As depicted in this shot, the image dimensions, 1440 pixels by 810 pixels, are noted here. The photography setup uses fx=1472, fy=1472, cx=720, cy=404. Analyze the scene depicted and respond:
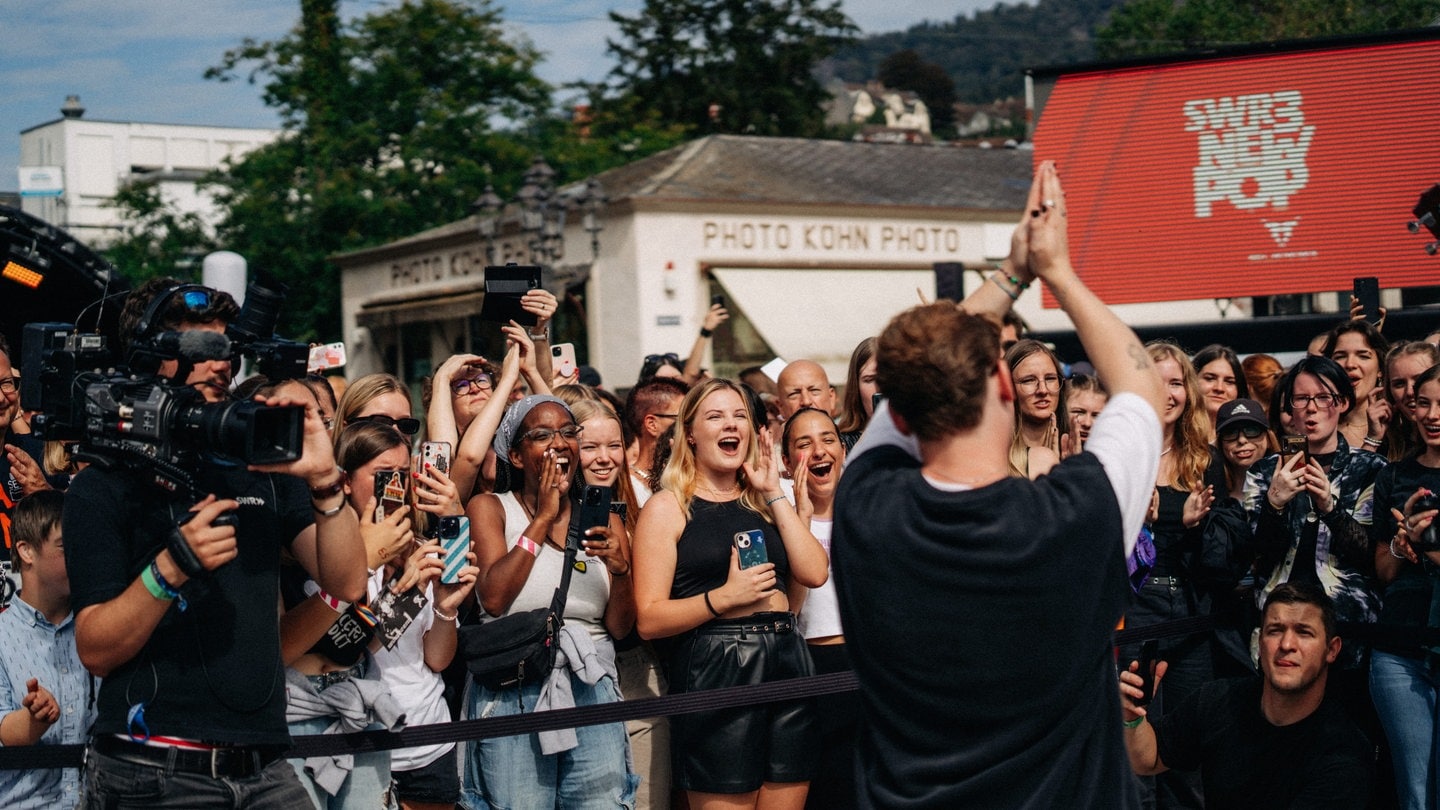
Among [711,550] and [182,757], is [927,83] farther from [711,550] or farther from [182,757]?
[182,757]

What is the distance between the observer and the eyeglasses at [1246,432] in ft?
20.2

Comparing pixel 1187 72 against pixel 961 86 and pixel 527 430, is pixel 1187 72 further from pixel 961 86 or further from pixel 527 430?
pixel 961 86

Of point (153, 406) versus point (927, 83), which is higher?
point (927, 83)

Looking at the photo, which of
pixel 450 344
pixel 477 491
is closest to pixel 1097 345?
pixel 477 491

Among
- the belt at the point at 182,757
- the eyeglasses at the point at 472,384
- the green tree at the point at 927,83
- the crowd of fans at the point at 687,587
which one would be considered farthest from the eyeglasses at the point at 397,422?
the green tree at the point at 927,83

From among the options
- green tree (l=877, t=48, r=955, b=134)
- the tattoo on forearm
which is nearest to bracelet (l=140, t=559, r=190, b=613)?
the tattoo on forearm

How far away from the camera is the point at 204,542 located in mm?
3297

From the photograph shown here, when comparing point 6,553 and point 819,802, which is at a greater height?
point 6,553

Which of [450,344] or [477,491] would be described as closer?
[477,491]

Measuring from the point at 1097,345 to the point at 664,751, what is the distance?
2.94m

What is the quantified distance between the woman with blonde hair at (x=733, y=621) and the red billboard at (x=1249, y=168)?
1151 cm

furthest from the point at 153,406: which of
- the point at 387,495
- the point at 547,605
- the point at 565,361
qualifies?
the point at 565,361

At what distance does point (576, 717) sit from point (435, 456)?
3.14 feet

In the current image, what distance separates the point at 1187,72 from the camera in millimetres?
15500
